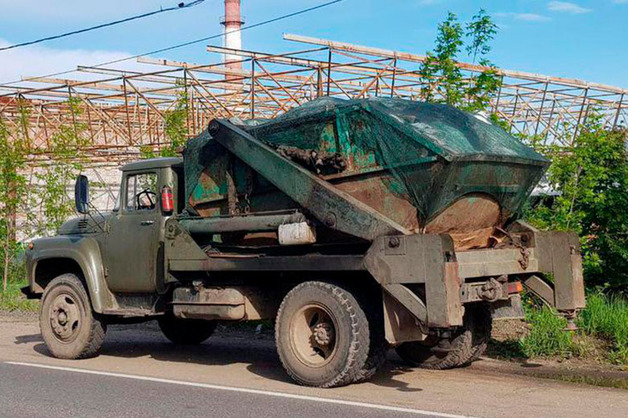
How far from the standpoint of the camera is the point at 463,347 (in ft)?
32.0

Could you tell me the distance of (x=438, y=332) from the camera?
8148 mm

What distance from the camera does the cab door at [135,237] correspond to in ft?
34.9

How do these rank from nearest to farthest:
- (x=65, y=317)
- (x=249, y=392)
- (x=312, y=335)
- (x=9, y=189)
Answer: (x=249, y=392), (x=312, y=335), (x=65, y=317), (x=9, y=189)

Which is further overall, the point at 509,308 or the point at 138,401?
the point at 509,308

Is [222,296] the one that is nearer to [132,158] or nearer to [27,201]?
[27,201]

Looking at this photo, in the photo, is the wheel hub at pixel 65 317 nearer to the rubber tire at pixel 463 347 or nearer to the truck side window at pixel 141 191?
the truck side window at pixel 141 191

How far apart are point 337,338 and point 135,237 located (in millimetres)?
3485

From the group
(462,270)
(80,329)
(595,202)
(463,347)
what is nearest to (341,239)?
(462,270)

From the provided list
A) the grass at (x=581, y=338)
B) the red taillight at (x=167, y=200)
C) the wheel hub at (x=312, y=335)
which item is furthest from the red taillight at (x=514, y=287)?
the red taillight at (x=167, y=200)

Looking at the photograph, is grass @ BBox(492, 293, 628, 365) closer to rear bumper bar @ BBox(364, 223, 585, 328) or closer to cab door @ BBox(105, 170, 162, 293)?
rear bumper bar @ BBox(364, 223, 585, 328)

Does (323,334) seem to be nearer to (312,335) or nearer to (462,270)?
(312,335)

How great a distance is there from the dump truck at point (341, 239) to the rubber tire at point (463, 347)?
0.06ft

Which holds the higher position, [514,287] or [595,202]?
[595,202]

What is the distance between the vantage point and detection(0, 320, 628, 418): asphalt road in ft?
24.8
